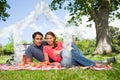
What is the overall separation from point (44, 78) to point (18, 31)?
575 centimetres

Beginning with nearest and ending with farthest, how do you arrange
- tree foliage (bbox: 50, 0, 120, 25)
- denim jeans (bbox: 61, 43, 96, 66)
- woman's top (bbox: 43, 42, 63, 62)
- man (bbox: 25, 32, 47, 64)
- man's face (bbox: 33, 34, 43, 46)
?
denim jeans (bbox: 61, 43, 96, 66)
woman's top (bbox: 43, 42, 63, 62)
man's face (bbox: 33, 34, 43, 46)
man (bbox: 25, 32, 47, 64)
tree foliage (bbox: 50, 0, 120, 25)

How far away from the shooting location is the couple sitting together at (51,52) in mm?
9859

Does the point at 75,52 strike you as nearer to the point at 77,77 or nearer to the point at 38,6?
the point at 38,6

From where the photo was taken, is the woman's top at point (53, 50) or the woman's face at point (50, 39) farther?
the woman's top at point (53, 50)

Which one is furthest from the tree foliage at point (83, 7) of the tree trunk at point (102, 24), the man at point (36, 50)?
the man at point (36, 50)

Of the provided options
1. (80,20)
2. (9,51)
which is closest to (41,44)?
Answer: (80,20)

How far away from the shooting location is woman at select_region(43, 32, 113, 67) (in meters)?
9.84

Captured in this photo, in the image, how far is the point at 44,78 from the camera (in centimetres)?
626

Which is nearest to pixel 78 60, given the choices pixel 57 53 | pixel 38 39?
pixel 57 53

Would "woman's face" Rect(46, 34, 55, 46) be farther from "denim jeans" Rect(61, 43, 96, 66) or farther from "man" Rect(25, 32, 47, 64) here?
"man" Rect(25, 32, 47, 64)

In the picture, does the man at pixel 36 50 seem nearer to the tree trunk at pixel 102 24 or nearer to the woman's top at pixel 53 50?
the woman's top at pixel 53 50

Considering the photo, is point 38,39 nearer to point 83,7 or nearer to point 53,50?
point 53,50

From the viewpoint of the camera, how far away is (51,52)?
10344 millimetres

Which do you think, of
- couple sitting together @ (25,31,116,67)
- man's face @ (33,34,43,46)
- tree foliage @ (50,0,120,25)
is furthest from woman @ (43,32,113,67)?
tree foliage @ (50,0,120,25)
